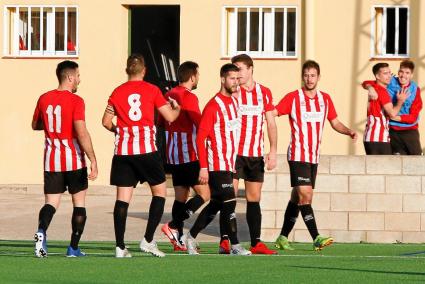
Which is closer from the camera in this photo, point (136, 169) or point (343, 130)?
point (136, 169)

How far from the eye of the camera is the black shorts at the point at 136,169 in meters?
15.2

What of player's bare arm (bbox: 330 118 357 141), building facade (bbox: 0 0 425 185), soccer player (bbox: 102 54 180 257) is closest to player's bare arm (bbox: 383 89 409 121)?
player's bare arm (bbox: 330 118 357 141)

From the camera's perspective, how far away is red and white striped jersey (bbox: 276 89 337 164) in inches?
677

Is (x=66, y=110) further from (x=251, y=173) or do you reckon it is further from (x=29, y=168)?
(x=29, y=168)

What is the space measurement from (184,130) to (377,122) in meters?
4.22

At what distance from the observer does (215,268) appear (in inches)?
543

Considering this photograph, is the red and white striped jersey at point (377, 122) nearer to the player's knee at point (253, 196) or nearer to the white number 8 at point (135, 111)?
the player's knee at point (253, 196)

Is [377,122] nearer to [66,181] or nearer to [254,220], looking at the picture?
[254,220]

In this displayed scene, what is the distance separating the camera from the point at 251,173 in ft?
54.4

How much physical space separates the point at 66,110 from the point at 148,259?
176 cm

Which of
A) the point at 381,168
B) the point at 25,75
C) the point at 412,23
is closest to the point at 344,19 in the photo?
the point at 412,23

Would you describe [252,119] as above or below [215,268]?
above

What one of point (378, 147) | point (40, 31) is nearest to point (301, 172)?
point (378, 147)

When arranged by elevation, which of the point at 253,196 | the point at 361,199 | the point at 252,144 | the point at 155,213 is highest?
the point at 252,144
